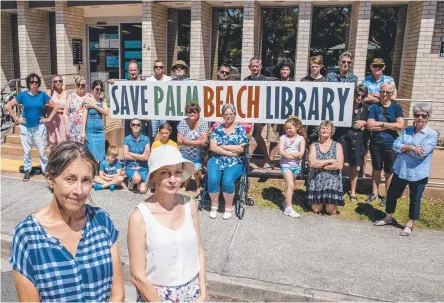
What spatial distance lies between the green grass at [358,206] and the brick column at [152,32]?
19.6ft

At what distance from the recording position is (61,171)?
7.18ft

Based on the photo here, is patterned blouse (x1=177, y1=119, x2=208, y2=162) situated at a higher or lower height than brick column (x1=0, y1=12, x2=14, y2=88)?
lower

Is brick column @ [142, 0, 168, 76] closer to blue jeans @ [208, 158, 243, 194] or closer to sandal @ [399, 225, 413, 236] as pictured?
blue jeans @ [208, 158, 243, 194]

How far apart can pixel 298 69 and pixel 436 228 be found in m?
5.78

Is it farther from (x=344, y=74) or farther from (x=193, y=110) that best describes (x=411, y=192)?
(x=193, y=110)

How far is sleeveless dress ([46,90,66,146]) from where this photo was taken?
8.15m

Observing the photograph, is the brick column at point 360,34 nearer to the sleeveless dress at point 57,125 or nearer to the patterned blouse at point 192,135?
the patterned blouse at point 192,135

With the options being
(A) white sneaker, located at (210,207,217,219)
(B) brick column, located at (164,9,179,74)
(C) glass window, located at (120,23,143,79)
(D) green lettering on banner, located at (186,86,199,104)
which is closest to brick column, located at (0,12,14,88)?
(C) glass window, located at (120,23,143,79)

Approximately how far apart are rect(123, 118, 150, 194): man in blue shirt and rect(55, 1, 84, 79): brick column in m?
6.96

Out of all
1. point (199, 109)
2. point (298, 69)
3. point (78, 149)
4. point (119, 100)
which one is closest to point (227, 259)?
point (199, 109)

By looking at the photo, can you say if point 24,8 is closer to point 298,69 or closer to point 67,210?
point 298,69

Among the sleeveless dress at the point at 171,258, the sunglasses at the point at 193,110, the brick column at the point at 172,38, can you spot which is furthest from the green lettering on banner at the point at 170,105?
the brick column at the point at 172,38

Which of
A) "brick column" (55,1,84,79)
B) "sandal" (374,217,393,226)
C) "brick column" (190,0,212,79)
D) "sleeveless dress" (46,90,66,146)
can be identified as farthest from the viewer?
"brick column" (55,1,84,79)

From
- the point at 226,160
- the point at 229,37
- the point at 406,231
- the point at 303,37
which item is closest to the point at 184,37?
the point at 229,37
